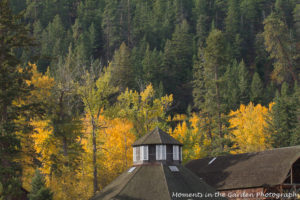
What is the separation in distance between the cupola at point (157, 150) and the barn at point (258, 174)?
519 centimetres

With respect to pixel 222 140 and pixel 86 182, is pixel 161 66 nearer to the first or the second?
pixel 222 140

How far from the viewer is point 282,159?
42469mm

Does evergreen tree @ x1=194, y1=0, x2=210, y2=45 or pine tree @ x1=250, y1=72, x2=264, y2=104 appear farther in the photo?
evergreen tree @ x1=194, y1=0, x2=210, y2=45

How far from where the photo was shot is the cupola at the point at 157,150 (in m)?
42.2

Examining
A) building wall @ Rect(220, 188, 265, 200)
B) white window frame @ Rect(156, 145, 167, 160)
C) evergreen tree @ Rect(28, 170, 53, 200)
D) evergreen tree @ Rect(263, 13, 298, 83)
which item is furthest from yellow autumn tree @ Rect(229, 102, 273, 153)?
evergreen tree @ Rect(28, 170, 53, 200)

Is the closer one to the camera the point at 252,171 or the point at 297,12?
the point at 252,171

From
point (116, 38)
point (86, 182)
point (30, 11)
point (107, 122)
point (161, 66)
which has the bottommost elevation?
point (86, 182)

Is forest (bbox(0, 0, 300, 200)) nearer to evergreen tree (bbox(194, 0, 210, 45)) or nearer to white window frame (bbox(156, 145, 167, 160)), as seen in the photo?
evergreen tree (bbox(194, 0, 210, 45))

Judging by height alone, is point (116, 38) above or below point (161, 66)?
above

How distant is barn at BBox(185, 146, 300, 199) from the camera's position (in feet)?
132

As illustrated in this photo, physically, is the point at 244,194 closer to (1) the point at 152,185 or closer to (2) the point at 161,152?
(2) the point at 161,152

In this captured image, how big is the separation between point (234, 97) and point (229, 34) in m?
41.7

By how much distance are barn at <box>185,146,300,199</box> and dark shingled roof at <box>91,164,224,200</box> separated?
12.4 feet

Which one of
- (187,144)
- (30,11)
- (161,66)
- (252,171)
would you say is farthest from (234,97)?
(30,11)
